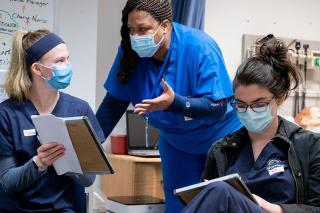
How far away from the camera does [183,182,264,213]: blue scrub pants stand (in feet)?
3.61

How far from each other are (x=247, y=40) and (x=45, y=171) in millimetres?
2428

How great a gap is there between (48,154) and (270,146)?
2.40 ft

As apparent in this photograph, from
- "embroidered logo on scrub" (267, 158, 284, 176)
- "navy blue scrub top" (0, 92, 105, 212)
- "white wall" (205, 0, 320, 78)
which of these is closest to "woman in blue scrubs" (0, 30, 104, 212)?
"navy blue scrub top" (0, 92, 105, 212)

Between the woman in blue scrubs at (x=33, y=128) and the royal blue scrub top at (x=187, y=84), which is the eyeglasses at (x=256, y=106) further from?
the woman in blue scrubs at (x=33, y=128)

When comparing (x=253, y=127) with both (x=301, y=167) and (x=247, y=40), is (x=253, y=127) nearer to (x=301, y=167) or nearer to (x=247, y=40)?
(x=301, y=167)

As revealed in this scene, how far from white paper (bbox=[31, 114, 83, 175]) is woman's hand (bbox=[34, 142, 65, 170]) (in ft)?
0.06

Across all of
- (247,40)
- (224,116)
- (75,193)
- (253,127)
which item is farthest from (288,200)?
(247,40)

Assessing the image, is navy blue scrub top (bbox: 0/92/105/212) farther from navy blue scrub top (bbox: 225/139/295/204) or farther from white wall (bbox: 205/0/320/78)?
white wall (bbox: 205/0/320/78)

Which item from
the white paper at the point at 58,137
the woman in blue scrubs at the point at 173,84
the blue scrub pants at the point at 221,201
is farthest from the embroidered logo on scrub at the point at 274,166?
the white paper at the point at 58,137

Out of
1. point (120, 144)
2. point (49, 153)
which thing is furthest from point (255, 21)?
point (49, 153)

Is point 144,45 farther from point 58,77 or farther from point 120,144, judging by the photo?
point 120,144

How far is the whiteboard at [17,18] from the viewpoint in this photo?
2.27 metres

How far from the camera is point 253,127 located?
1.46 m

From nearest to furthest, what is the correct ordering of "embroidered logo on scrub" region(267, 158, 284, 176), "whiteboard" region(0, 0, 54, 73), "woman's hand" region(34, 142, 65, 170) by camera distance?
1. "embroidered logo on scrub" region(267, 158, 284, 176)
2. "woman's hand" region(34, 142, 65, 170)
3. "whiteboard" region(0, 0, 54, 73)
